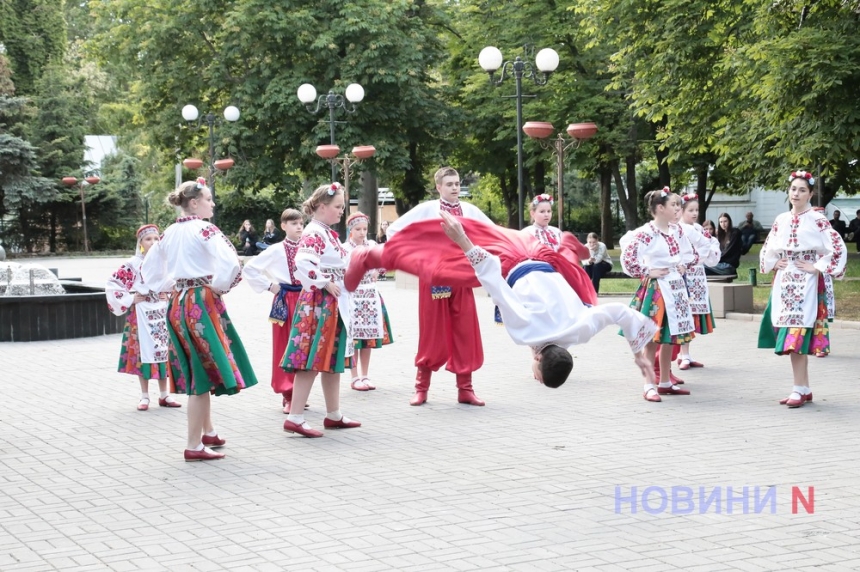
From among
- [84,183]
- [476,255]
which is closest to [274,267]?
[476,255]

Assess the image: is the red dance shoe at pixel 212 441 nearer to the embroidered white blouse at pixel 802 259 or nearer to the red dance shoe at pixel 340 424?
the red dance shoe at pixel 340 424

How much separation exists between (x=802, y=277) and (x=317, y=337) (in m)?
4.07

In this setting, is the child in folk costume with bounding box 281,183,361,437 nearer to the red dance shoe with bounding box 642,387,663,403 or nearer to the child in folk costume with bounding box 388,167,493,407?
the child in folk costume with bounding box 388,167,493,407

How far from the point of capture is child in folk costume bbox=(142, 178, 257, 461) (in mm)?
7199

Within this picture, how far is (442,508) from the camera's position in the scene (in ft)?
20.1

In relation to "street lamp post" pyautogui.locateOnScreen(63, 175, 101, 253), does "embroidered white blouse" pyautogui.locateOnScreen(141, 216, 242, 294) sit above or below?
below

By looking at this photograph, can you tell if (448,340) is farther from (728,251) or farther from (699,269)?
(728,251)

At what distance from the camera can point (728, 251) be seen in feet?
68.0

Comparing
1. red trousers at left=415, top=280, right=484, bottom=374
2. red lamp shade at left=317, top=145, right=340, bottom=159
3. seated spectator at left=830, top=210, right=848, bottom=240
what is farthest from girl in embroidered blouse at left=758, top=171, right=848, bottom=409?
seated spectator at left=830, top=210, right=848, bottom=240

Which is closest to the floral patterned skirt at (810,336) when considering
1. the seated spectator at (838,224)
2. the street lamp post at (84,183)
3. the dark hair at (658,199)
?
the dark hair at (658,199)

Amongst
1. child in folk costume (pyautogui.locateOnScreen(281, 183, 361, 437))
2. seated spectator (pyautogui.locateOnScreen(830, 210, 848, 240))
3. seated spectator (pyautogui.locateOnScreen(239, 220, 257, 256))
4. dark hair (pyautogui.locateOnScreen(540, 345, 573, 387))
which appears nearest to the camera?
dark hair (pyautogui.locateOnScreen(540, 345, 573, 387))

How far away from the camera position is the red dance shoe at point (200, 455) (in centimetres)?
744

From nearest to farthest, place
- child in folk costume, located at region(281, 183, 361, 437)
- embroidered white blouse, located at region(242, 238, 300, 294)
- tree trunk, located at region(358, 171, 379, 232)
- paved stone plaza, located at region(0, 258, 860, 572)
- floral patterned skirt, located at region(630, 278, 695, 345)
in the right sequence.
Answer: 1. paved stone plaza, located at region(0, 258, 860, 572)
2. child in folk costume, located at region(281, 183, 361, 437)
3. embroidered white blouse, located at region(242, 238, 300, 294)
4. floral patterned skirt, located at region(630, 278, 695, 345)
5. tree trunk, located at region(358, 171, 379, 232)

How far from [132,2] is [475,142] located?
11.8 meters
